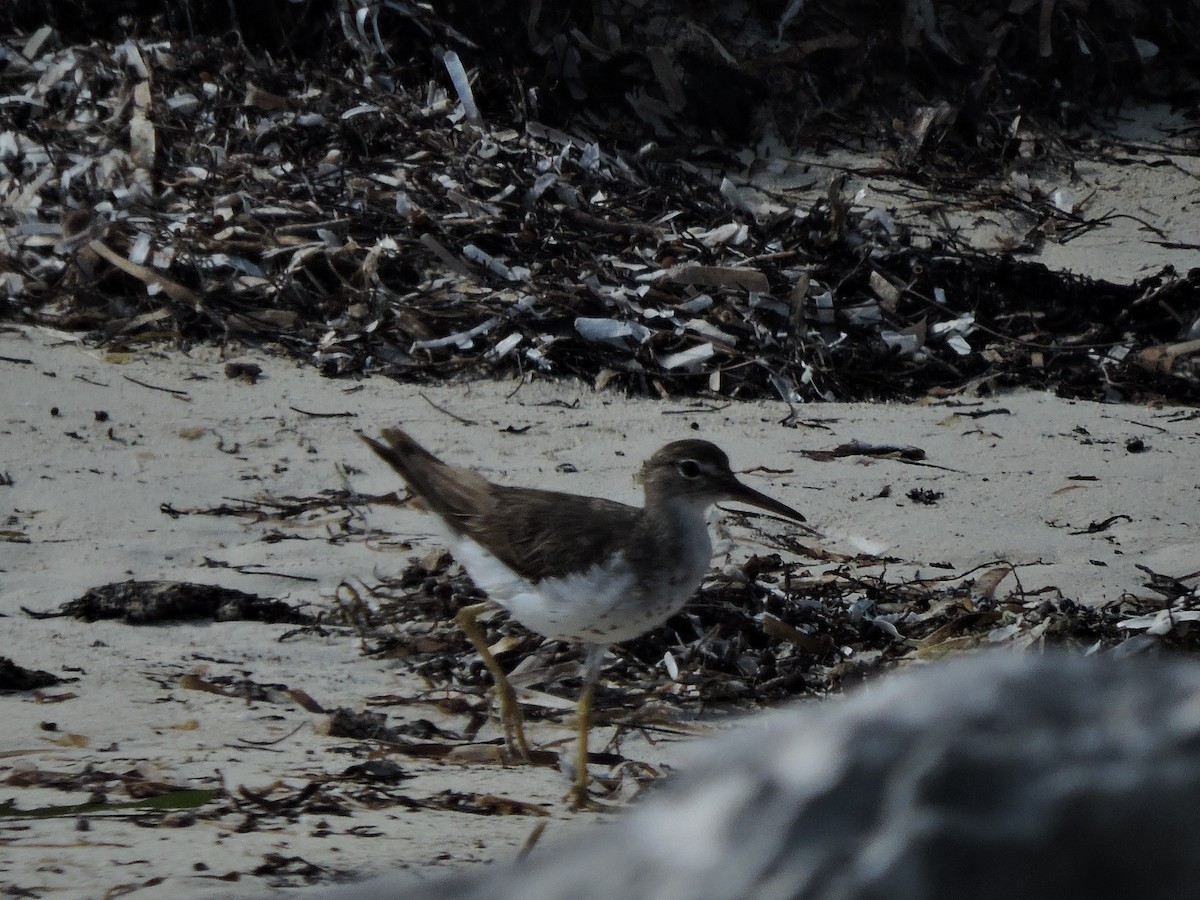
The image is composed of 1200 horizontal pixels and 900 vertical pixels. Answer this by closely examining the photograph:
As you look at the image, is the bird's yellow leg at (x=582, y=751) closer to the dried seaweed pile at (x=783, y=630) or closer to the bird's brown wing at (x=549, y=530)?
the dried seaweed pile at (x=783, y=630)

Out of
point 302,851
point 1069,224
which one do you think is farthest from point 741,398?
point 302,851

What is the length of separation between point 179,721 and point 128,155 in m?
5.11

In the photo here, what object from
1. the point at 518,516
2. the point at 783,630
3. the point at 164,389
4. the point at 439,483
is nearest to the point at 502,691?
the point at 518,516

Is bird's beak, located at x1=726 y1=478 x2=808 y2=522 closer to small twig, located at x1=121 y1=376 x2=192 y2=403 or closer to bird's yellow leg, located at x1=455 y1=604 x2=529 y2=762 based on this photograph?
bird's yellow leg, located at x1=455 y1=604 x2=529 y2=762

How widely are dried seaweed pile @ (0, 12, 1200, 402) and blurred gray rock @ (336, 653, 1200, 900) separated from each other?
5.72 m

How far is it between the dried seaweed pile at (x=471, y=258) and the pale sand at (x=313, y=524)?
1.13 ft

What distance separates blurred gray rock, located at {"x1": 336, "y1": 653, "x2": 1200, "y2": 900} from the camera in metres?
0.58

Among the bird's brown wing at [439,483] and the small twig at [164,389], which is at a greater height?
the bird's brown wing at [439,483]

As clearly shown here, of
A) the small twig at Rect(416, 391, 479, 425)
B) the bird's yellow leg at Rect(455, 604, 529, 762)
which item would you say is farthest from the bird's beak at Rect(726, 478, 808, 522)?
the small twig at Rect(416, 391, 479, 425)

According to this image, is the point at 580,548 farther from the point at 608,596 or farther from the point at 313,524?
the point at 313,524

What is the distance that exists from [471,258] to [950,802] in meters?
6.63

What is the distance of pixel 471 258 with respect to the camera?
7.08 m

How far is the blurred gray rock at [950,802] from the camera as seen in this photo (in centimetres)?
58

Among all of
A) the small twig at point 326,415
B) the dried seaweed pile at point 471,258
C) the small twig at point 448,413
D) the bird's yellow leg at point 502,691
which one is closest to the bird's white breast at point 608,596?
the bird's yellow leg at point 502,691
